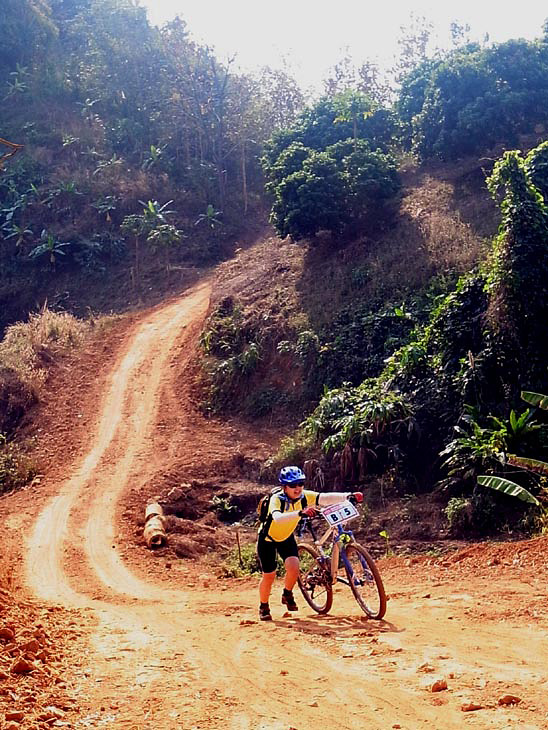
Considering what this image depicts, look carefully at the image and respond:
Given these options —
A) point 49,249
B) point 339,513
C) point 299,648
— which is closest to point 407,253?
point 339,513

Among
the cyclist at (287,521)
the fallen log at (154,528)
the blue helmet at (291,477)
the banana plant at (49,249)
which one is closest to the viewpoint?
the cyclist at (287,521)

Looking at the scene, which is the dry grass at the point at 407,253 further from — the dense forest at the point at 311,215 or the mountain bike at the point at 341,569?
the mountain bike at the point at 341,569

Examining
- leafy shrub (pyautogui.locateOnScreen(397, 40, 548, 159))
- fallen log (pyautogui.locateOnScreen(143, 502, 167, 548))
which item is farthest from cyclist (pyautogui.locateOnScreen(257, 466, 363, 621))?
leafy shrub (pyautogui.locateOnScreen(397, 40, 548, 159))

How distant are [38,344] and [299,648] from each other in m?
17.8

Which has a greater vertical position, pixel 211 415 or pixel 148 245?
pixel 148 245

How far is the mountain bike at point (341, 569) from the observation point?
21.9 feet

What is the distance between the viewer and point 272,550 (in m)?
7.32

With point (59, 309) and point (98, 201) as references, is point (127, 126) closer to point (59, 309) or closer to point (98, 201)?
point (98, 201)

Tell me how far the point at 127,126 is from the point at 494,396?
30294 mm

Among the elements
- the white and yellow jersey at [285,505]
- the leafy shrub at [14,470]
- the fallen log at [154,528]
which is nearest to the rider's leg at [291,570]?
the white and yellow jersey at [285,505]

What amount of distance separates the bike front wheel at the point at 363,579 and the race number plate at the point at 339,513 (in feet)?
1.09

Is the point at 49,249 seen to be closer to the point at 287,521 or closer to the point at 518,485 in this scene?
the point at 518,485

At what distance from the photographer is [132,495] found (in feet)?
46.2

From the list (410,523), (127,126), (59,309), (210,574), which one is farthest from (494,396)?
(127,126)
